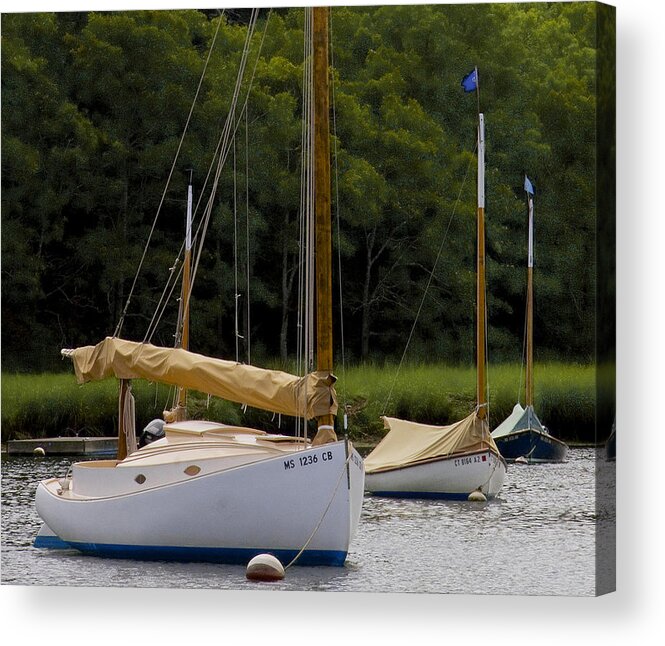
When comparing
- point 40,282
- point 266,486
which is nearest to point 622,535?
point 266,486

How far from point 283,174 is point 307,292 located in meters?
2.05

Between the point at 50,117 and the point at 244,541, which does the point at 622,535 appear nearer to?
the point at 244,541

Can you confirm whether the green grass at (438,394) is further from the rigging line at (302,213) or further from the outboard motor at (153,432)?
the outboard motor at (153,432)

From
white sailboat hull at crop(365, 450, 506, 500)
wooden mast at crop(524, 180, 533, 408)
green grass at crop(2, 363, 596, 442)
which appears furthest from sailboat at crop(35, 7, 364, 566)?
white sailboat hull at crop(365, 450, 506, 500)

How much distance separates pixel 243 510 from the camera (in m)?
14.0

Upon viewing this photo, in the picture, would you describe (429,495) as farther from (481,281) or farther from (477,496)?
(481,281)

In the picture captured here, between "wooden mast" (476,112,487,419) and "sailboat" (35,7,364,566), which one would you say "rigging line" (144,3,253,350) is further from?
"wooden mast" (476,112,487,419)

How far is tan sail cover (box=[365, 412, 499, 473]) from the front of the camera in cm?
Answer: 1614

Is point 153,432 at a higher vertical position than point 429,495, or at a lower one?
higher

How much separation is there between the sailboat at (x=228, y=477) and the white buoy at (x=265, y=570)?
24cm

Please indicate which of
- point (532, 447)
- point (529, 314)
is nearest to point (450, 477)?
point (532, 447)

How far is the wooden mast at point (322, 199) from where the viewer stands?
13.7 metres

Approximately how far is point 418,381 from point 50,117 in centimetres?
386

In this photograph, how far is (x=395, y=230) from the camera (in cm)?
1570
